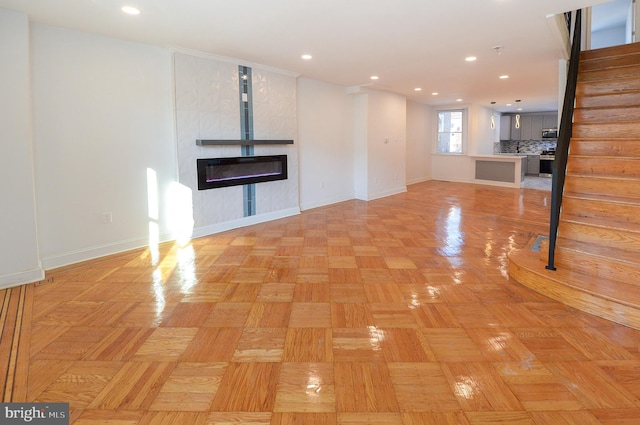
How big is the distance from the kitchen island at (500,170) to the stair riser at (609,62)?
A: 4.73 metres

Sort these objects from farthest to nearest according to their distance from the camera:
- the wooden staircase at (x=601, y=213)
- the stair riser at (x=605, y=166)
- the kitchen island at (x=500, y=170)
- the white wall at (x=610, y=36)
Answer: the kitchen island at (x=500, y=170) < the white wall at (x=610, y=36) < the stair riser at (x=605, y=166) < the wooden staircase at (x=601, y=213)

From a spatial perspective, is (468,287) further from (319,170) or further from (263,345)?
(319,170)

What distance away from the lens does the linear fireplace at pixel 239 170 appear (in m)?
5.09

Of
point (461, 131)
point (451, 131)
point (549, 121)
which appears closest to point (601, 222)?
point (461, 131)

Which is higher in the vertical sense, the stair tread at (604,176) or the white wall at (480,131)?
the white wall at (480,131)

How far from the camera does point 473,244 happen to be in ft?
15.0

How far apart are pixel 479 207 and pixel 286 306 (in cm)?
539

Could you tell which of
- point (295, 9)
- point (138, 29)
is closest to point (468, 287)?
point (295, 9)

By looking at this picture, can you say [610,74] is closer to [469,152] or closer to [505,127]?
[469,152]

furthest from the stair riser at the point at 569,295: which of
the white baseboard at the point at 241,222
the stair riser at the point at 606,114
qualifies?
the white baseboard at the point at 241,222

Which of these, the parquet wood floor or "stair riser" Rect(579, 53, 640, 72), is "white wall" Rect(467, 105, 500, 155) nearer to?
"stair riser" Rect(579, 53, 640, 72)

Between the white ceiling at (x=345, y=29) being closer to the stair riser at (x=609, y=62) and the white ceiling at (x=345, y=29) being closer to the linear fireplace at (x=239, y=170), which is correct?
the stair riser at (x=609, y=62)

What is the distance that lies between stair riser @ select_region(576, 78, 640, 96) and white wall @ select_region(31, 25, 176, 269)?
519 cm

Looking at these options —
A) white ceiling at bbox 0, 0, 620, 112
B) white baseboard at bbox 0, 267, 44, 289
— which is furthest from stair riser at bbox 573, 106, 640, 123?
white baseboard at bbox 0, 267, 44, 289
